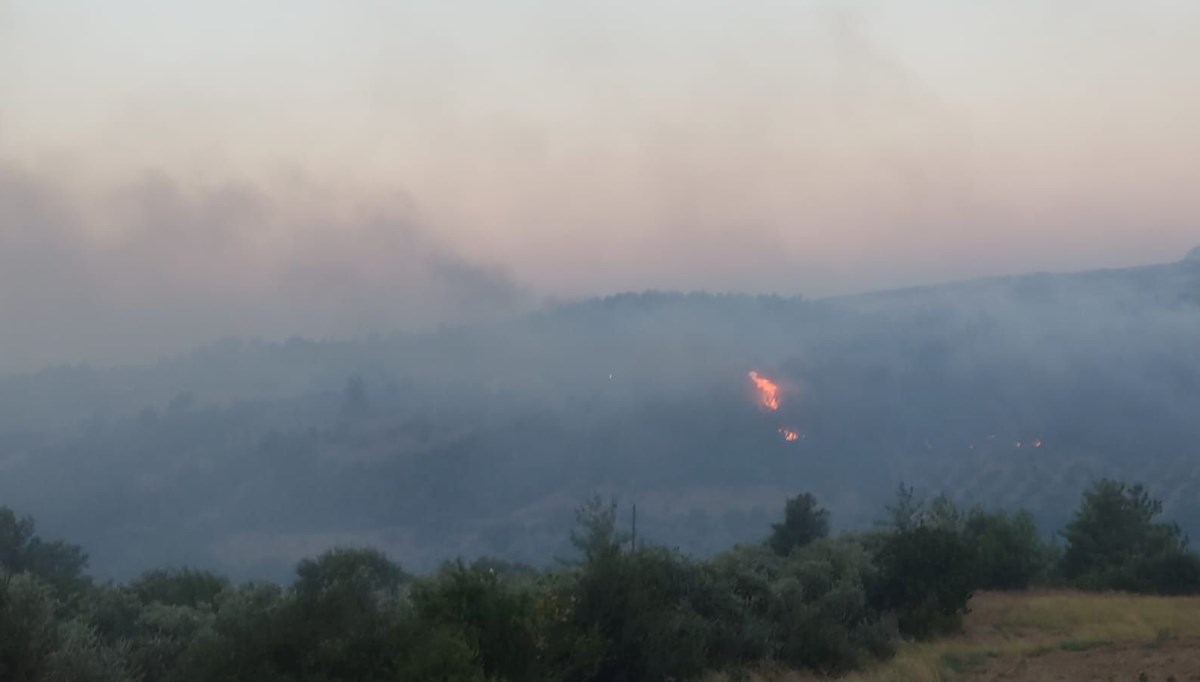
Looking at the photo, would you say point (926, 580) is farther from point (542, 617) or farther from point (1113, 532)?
point (1113, 532)

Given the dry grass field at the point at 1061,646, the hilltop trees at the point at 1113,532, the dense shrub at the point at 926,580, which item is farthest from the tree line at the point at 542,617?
the hilltop trees at the point at 1113,532

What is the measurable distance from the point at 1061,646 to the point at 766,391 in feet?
542

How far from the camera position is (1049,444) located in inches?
5832

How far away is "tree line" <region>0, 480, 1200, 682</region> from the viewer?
12.9 m

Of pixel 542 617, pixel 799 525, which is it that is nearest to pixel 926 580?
pixel 542 617

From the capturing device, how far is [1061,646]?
24.1 metres

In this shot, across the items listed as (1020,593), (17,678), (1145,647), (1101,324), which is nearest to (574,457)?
(1101,324)

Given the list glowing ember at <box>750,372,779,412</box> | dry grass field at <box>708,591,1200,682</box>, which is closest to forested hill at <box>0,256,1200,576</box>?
glowing ember at <box>750,372,779,412</box>

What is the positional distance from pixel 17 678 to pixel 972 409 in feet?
568

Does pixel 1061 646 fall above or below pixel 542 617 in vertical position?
below

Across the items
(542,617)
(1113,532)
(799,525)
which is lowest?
(1113,532)

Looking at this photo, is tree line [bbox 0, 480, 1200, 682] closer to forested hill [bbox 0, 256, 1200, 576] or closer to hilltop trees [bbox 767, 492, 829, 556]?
hilltop trees [bbox 767, 492, 829, 556]

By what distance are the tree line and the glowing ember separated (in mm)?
145245

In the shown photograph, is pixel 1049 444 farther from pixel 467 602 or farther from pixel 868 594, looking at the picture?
pixel 467 602
